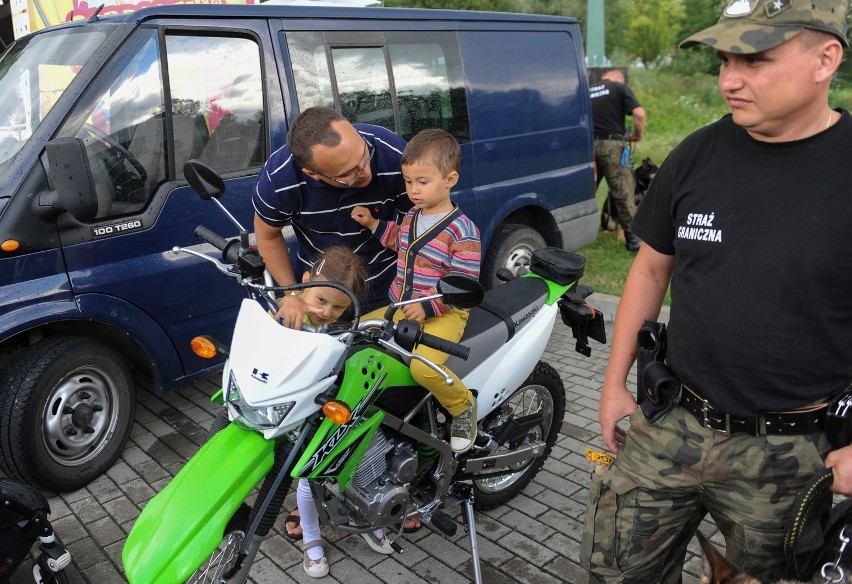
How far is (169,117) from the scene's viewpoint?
3.74 m

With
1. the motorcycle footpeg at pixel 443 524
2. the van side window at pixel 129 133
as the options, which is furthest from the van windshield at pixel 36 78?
the motorcycle footpeg at pixel 443 524

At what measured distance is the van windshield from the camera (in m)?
3.48

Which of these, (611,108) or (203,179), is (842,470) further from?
(611,108)

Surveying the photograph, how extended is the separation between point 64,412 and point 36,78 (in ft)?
5.75

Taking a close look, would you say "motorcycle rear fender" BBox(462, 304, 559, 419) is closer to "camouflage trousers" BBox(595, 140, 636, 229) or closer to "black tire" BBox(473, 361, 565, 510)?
"black tire" BBox(473, 361, 565, 510)

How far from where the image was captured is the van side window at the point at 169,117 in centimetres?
352

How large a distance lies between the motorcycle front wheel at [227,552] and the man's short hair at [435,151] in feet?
4.41

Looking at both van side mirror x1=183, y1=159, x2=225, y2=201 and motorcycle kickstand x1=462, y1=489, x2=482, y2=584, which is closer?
van side mirror x1=183, y1=159, x2=225, y2=201

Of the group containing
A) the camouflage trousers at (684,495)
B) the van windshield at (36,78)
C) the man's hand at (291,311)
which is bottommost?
the camouflage trousers at (684,495)

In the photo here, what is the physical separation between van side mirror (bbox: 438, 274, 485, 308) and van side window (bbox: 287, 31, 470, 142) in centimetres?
261

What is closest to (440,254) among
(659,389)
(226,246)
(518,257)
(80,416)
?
(226,246)

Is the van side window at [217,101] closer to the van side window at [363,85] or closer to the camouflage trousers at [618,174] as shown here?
the van side window at [363,85]

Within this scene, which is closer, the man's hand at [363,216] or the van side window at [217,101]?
the man's hand at [363,216]

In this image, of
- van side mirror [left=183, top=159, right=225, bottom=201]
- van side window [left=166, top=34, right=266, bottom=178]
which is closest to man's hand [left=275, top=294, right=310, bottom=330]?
van side mirror [left=183, top=159, right=225, bottom=201]
